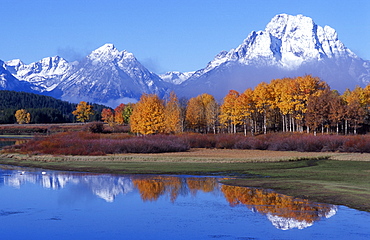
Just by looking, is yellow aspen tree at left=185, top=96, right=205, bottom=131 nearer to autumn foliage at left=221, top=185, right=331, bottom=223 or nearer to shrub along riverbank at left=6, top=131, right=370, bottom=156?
shrub along riverbank at left=6, top=131, right=370, bottom=156

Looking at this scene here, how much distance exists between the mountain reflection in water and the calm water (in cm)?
5

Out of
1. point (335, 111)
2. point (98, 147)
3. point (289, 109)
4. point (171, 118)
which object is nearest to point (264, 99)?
point (289, 109)

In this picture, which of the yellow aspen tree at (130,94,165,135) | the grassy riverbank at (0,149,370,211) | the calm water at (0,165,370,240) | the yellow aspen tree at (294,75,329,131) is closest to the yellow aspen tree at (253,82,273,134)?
the yellow aspen tree at (294,75,329,131)

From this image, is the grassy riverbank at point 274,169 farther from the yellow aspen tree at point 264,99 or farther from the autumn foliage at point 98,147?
the yellow aspen tree at point 264,99

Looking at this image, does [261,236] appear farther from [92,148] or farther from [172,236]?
[92,148]

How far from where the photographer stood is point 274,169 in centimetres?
4538

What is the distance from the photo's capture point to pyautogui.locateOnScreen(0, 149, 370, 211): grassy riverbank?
1174 inches

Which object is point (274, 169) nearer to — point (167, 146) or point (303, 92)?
point (167, 146)

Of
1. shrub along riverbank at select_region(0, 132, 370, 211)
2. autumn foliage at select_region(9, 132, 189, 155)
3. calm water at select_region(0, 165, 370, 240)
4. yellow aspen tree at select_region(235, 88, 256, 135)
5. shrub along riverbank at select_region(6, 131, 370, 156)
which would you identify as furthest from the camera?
yellow aspen tree at select_region(235, 88, 256, 135)

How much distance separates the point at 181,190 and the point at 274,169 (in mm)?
15342

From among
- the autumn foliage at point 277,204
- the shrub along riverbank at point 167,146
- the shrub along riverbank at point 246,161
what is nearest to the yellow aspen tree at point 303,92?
the shrub along riverbank at point 246,161

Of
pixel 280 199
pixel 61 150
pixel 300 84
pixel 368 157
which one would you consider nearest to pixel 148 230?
pixel 280 199

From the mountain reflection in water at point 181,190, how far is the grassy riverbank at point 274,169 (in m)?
1.79

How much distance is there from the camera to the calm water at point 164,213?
68.0 feet
